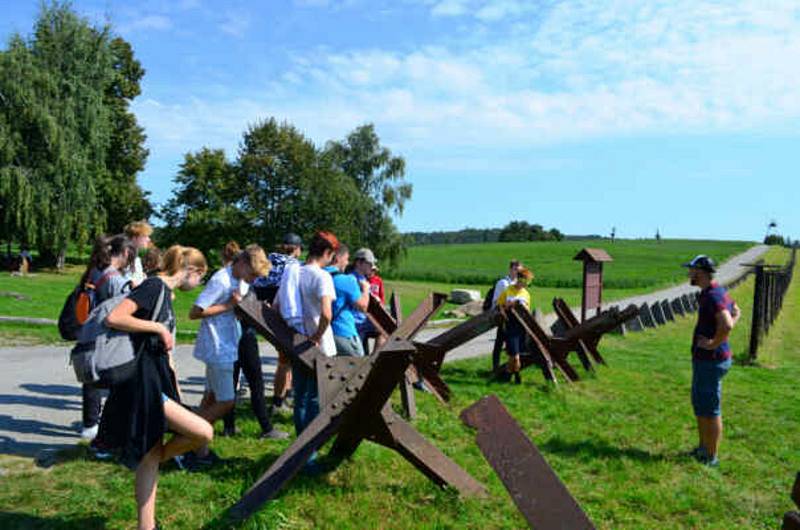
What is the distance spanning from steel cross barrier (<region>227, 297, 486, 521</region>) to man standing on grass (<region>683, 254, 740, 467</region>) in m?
2.47

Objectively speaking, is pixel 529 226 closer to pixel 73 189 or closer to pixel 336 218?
pixel 336 218

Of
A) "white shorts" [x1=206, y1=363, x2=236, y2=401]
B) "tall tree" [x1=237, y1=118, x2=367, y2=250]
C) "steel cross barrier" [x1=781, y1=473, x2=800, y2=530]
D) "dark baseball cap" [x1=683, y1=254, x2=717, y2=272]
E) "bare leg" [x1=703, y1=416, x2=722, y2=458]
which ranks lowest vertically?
"bare leg" [x1=703, y1=416, x2=722, y2=458]

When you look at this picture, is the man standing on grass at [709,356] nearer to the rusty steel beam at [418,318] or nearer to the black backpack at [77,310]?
the rusty steel beam at [418,318]

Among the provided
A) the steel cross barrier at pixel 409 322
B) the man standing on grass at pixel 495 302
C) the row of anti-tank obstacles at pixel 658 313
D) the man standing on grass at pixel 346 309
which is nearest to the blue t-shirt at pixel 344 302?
the man standing on grass at pixel 346 309

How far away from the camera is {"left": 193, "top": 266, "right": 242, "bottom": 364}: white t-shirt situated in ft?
15.7

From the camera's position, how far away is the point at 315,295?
4.61 metres

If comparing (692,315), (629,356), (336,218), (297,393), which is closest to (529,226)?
(336,218)

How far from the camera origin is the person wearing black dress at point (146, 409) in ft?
10.5

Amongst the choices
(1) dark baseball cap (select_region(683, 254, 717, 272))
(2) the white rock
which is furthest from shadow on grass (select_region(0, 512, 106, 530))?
(2) the white rock

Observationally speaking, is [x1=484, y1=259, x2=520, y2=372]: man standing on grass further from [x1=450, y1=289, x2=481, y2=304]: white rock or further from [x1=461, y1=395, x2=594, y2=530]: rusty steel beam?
[x1=450, y1=289, x2=481, y2=304]: white rock

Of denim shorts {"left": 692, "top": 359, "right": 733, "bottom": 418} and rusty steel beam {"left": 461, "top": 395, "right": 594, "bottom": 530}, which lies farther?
denim shorts {"left": 692, "top": 359, "right": 733, "bottom": 418}

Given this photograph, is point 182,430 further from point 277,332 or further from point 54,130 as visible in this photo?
point 54,130

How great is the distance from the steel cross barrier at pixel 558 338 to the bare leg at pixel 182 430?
565cm

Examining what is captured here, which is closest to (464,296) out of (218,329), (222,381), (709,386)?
(709,386)
